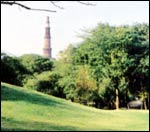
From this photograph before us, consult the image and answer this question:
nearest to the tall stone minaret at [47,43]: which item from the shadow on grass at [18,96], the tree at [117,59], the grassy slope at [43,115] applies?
the tree at [117,59]

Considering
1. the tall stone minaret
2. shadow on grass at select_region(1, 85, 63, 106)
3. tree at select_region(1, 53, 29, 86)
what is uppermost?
the tall stone minaret

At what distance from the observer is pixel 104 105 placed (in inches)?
2623

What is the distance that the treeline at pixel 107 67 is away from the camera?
58.2 meters

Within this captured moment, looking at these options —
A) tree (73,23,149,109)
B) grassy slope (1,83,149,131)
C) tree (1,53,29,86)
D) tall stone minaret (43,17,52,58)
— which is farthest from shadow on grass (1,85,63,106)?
tall stone minaret (43,17,52,58)

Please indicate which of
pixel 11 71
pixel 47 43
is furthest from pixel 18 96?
pixel 47 43

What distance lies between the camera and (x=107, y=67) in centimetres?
5825

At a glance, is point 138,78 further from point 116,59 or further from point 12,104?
point 12,104

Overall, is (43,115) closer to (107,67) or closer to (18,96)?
(18,96)

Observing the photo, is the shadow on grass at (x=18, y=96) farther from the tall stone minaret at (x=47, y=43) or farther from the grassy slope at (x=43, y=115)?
the tall stone minaret at (x=47, y=43)

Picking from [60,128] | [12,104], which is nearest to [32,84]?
[12,104]

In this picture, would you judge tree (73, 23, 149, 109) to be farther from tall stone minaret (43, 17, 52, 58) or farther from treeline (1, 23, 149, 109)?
tall stone minaret (43, 17, 52, 58)

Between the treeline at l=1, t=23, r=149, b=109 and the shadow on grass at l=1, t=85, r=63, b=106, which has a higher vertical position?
the treeline at l=1, t=23, r=149, b=109

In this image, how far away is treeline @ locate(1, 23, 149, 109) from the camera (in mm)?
58219

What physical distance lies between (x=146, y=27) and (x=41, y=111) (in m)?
38.3
